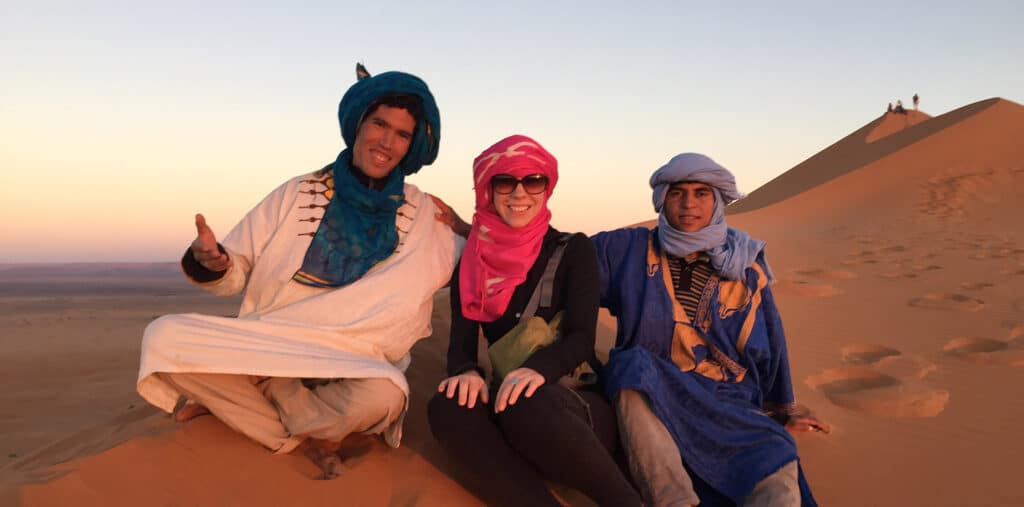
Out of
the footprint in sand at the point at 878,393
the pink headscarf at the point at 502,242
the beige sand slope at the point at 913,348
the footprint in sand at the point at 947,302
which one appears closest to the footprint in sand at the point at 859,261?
the beige sand slope at the point at 913,348

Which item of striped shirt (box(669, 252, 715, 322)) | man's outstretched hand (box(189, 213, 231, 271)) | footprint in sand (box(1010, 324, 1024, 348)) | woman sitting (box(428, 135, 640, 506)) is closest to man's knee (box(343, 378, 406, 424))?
woman sitting (box(428, 135, 640, 506))

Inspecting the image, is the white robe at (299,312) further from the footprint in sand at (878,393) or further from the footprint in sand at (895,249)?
the footprint in sand at (895,249)

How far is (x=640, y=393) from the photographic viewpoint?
300 cm

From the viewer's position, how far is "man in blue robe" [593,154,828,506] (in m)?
2.91

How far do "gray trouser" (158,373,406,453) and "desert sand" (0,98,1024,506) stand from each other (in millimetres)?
130

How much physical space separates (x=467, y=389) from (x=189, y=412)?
1.54 m

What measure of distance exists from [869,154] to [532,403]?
34.3m

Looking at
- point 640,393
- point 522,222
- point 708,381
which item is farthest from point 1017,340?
point 522,222

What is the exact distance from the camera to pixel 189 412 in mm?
3305

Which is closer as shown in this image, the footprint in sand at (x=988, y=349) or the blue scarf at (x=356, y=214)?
the blue scarf at (x=356, y=214)

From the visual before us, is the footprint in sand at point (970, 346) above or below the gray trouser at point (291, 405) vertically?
below

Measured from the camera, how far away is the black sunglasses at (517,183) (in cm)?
316

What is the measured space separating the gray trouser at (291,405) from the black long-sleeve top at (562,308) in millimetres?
386

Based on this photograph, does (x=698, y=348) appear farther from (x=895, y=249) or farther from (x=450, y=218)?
(x=895, y=249)
